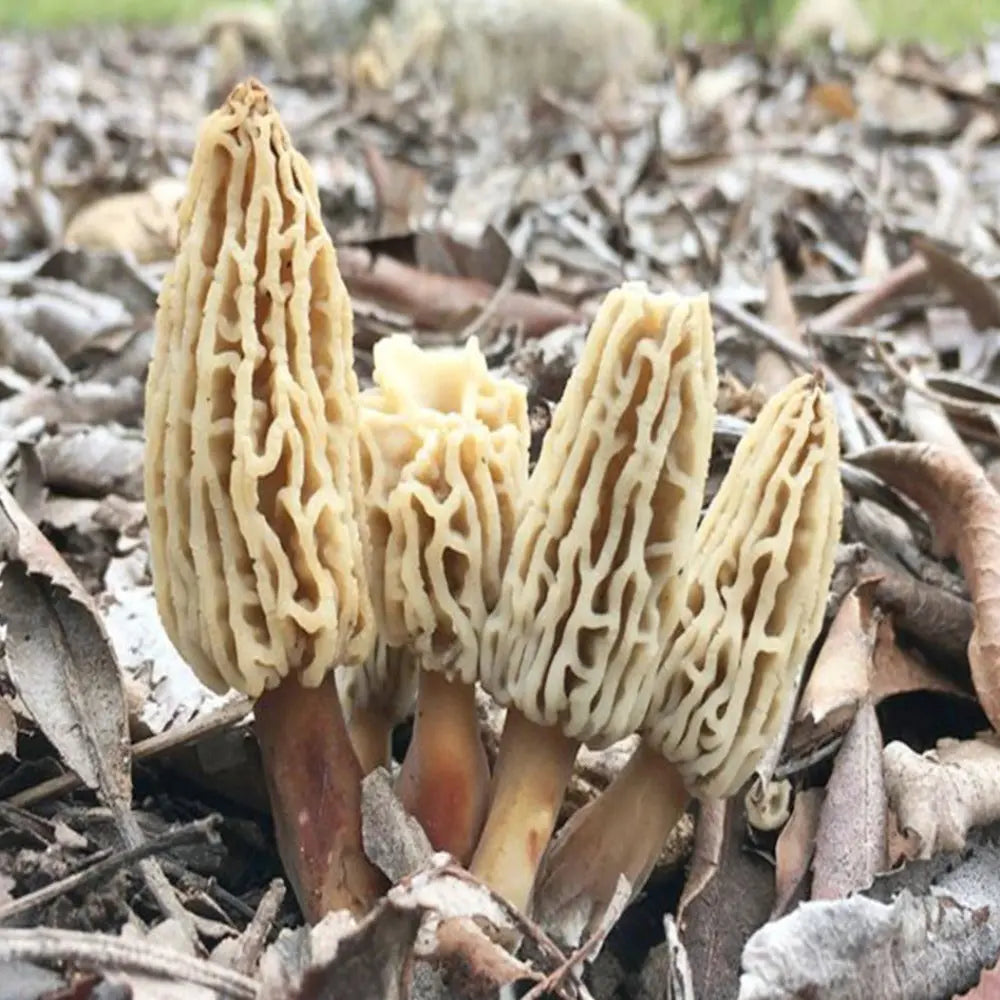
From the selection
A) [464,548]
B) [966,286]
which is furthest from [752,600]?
[966,286]

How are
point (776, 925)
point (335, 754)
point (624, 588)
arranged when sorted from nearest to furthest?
point (776, 925) → point (624, 588) → point (335, 754)

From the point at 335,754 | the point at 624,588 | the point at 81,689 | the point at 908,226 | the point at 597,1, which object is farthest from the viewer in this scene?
the point at 597,1

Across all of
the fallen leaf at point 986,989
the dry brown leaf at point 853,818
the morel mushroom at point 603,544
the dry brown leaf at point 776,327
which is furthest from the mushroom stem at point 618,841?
the dry brown leaf at point 776,327

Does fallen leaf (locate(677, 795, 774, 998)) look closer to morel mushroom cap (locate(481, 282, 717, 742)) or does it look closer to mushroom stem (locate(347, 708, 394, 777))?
morel mushroom cap (locate(481, 282, 717, 742))

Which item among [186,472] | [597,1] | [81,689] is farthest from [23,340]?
[597,1]

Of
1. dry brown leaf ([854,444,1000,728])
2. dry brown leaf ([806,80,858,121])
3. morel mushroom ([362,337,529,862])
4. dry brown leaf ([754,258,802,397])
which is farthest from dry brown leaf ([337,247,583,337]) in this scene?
dry brown leaf ([806,80,858,121])

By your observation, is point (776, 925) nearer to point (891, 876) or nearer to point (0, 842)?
point (891, 876)

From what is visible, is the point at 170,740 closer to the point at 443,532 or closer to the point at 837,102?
the point at 443,532

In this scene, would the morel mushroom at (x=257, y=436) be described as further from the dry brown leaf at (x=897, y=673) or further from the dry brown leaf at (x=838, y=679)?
the dry brown leaf at (x=897, y=673)
